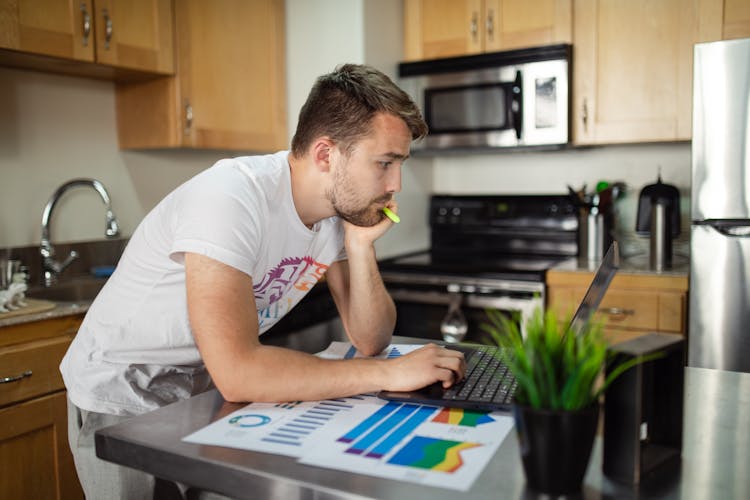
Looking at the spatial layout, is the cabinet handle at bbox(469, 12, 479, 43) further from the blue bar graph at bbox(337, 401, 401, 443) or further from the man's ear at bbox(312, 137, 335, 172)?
the blue bar graph at bbox(337, 401, 401, 443)

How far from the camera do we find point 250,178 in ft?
4.16

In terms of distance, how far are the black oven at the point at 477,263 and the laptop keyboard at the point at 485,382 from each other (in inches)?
54.0

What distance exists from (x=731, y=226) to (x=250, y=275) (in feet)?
6.64

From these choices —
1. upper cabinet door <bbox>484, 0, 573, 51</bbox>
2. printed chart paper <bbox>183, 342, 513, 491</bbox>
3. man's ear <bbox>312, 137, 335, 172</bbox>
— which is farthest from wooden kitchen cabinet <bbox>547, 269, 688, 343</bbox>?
printed chart paper <bbox>183, 342, 513, 491</bbox>

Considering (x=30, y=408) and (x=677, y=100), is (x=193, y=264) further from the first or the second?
(x=677, y=100)

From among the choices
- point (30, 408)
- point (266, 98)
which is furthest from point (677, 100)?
point (30, 408)

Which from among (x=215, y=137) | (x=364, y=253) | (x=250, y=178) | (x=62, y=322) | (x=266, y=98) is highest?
(x=266, y=98)

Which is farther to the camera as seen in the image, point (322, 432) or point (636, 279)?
point (636, 279)

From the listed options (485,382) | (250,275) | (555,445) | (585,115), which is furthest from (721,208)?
(555,445)

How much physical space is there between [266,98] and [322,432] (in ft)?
8.27

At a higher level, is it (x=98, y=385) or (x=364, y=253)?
(x=364, y=253)

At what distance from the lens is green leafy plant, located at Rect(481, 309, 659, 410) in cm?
71

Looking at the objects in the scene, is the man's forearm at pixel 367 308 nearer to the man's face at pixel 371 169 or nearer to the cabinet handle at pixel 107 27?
the man's face at pixel 371 169

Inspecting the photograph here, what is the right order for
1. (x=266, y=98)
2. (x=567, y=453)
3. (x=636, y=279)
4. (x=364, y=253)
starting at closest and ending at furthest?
(x=567, y=453) → (x=364, y=253) → (x=636, y=279) → (x=266, y=98)
